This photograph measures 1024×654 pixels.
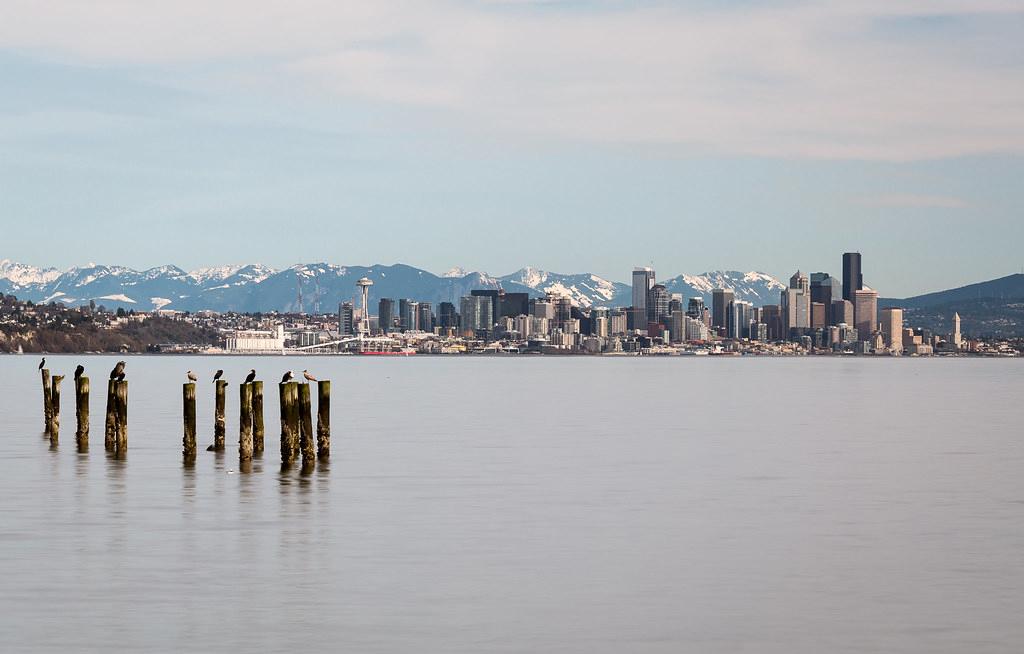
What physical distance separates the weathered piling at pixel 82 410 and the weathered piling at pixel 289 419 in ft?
42.1

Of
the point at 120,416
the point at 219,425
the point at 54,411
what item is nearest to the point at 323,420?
the point at 219,425

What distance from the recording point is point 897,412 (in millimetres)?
98000

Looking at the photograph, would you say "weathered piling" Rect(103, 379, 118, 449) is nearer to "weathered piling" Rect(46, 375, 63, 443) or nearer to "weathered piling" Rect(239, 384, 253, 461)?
"weathered piling" Rect(46, 375, 63, 443)

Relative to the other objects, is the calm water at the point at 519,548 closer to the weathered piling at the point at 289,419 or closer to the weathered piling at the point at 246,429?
the weathered piling at the point at 289,419

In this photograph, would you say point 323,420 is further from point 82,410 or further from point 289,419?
point 82,410

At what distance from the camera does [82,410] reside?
61.1 metres

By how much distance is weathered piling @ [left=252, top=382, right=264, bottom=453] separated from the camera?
48588 millimetres

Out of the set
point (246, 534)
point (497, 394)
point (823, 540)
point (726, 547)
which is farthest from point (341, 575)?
point (497, 394)

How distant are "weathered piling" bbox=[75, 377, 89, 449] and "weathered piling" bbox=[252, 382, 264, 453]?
9120mm

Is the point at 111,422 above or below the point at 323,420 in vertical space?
below

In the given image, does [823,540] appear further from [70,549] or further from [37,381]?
[37,381]

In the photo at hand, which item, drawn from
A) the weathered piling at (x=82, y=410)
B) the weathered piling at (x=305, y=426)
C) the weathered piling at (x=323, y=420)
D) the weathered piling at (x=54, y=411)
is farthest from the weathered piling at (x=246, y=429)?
the weathered piling at (x=54, y=411)

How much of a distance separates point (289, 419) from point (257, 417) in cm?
371

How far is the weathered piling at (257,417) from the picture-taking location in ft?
159
